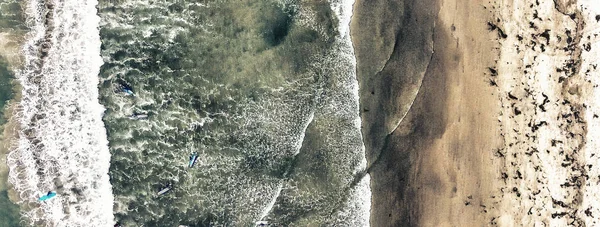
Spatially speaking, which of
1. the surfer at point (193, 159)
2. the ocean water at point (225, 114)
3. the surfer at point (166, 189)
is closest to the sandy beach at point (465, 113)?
the ocean water at point (225, 114)

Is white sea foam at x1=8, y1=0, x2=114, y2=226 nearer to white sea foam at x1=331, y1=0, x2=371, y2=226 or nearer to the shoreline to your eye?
the shoreline

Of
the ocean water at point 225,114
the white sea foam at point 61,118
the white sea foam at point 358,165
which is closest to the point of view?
the ocean water at point 225,114

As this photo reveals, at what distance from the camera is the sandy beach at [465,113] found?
11.2m

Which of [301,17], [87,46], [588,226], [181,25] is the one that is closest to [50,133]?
[87,46]

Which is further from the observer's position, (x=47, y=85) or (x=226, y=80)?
(x=47, y=85)

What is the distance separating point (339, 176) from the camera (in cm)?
1129

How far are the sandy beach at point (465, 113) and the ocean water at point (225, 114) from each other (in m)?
0.69

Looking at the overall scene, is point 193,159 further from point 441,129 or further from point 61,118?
point 441,129

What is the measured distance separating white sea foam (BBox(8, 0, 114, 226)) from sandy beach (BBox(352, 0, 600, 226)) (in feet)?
24.9

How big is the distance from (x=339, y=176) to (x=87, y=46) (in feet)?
26.1

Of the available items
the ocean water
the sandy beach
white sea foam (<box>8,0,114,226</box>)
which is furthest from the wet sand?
white sea foam (<box>8,0,114,226</box>)

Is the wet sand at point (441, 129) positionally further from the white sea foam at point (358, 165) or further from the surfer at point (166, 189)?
the surfer at point (166, 189)

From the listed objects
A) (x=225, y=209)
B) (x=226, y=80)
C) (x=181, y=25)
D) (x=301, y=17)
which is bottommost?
(x=225, y=209)

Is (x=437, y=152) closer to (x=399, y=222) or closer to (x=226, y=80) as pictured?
(x=399, y=222)
